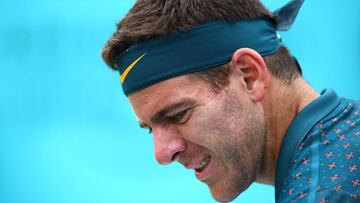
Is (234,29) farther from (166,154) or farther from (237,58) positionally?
(166,154)

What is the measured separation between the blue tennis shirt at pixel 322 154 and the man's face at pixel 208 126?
0.07 meters

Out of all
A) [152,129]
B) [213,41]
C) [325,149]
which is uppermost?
[213,41]

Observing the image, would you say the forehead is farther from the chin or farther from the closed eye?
the chin

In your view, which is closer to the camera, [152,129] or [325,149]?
[325,149]

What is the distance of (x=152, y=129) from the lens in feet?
2.93

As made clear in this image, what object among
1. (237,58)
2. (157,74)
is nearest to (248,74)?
(237,58)

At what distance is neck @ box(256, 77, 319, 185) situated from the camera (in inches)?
34.1

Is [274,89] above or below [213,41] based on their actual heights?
below

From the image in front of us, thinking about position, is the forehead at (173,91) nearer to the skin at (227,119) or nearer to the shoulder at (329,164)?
the skin at (227,119)

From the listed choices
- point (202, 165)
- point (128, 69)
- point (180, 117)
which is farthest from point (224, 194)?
point (128, 69)

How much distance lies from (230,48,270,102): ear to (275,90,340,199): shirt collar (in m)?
0.08

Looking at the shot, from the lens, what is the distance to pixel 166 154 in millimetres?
856

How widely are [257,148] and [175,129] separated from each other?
5.7 inches

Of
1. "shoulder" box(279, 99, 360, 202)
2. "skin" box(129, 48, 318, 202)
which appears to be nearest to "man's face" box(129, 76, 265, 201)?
"skin" box(129, 48, 318, 202)
